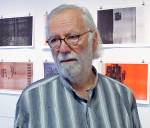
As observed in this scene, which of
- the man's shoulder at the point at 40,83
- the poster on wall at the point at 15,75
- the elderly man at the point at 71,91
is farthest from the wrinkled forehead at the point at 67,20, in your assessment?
the poster on wall at the point at 15,75

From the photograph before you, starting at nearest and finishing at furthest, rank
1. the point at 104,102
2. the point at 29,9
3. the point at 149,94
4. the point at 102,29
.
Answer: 1. the point at 104,102
2. the point at 149,94
3. the point at 102,29
4. the point at 29,9

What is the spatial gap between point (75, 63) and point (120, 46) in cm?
56

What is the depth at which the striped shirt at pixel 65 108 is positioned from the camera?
3.40 ft

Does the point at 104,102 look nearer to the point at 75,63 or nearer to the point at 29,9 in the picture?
the point at 75,63

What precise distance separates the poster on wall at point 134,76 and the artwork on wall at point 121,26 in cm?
12

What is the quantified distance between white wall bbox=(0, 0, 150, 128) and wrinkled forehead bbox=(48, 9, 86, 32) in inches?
20.9

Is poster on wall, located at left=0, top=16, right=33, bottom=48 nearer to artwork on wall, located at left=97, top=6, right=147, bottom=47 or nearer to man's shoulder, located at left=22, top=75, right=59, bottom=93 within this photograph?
artwork on wall, located at left=97, top=6, right=147, bottom=47

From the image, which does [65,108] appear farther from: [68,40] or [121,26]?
[121,26]

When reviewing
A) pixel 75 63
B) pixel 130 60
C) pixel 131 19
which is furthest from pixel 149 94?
pixel 75 63

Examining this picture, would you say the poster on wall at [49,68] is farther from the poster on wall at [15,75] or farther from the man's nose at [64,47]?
the man's nose at [64,47]

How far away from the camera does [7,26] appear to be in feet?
6.06

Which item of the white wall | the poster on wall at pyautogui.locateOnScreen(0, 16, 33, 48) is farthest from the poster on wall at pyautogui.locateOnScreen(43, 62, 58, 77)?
the poster on wall at pyautogui.locateOnScreen(0, 16, 33, 48)

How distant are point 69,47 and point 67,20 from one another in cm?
10

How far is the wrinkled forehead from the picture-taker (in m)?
1.00
